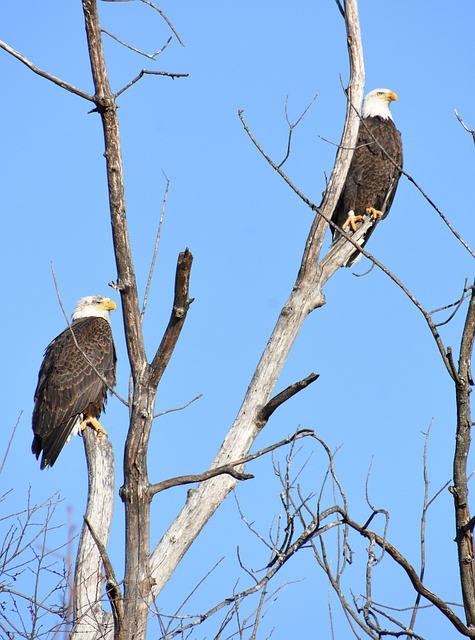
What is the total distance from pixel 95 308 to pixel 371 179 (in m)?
3.03

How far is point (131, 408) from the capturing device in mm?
3475

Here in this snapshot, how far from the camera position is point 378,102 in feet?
29.8

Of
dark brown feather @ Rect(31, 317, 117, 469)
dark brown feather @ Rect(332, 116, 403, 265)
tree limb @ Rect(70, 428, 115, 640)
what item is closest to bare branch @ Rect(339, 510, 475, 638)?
tree limb @ Rect(70, 428, 115, 640)

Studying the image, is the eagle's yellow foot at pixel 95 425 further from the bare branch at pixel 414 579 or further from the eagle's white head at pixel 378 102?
the eagle's white head at pixel 378 102

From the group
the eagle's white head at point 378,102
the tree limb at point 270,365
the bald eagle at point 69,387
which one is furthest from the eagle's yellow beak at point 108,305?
the eagle's white head at point 378,102

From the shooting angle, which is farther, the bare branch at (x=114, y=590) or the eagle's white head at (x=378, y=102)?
the eagle's white head at (x=378, y=102)

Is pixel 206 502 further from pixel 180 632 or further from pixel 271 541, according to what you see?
pixel 180 632

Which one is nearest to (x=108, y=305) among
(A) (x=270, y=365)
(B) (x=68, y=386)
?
(B) (x=68, y=386)

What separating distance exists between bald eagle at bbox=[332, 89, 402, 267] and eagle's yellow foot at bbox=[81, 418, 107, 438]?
118 inches

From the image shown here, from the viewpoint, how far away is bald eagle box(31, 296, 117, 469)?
6891mm

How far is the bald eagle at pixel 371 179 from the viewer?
841cm

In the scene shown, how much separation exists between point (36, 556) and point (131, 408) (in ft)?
4.16

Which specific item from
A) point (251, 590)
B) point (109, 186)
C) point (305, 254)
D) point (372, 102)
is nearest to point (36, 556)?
point (251, 590)

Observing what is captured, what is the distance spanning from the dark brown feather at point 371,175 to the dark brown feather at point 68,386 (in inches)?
108
